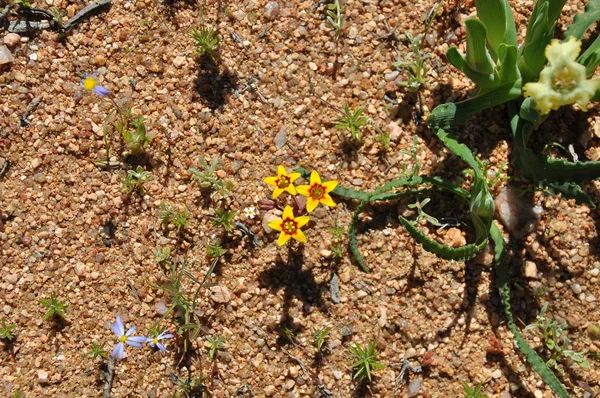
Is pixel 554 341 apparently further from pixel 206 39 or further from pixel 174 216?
pixel 206 39

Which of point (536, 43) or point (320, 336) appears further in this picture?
point (320, 336)

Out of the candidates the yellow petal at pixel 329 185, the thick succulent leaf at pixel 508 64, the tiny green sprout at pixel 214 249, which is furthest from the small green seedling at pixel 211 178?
the thick succulent leaf at pixel 508 64

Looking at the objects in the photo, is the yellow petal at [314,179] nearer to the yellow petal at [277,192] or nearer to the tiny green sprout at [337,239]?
the yellow petal at [277,192]

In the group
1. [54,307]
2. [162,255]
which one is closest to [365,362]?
[162,255]

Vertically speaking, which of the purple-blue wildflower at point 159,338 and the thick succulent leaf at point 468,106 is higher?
the thick succulent leaf at point 468,106

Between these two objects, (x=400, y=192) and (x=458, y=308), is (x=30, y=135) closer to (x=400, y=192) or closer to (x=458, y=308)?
(x=400, y=192)

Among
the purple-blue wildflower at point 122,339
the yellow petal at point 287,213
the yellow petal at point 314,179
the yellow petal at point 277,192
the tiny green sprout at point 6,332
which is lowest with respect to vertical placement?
the tiny green sprout at point 6,332

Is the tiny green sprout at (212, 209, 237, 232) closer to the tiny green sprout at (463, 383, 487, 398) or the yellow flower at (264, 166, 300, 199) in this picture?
the yellow flower at (264, 166, 300, 199)
